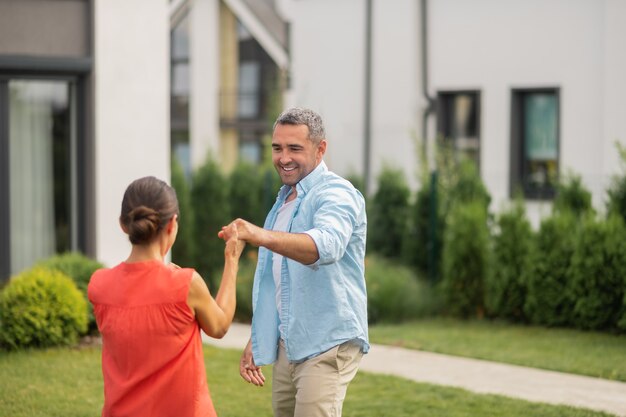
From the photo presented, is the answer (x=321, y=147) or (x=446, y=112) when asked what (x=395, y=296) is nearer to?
(x=446, y=112)

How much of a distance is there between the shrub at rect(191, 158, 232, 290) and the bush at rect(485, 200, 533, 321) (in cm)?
418

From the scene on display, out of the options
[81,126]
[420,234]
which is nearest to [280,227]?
[81,126]

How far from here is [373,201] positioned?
49.6ft

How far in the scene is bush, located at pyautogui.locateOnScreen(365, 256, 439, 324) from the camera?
1305 centimetres

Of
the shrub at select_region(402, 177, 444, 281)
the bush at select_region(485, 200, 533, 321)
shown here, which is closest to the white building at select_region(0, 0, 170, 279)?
the shrub at select_region(402, 177, 444, 281)

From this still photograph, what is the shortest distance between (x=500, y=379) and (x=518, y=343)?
210 centimetres

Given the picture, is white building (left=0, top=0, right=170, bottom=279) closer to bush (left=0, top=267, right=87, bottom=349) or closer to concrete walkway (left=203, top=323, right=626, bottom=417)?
bush (left=0, top=267, right=87, bottom=349)

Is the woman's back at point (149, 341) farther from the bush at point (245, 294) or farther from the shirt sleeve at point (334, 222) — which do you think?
the bush at point (245, 294)

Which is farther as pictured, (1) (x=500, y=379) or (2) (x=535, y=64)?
(2) (x=535, y=64)

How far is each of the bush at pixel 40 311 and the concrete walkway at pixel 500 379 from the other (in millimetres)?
1645

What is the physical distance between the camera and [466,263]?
43.3 feet

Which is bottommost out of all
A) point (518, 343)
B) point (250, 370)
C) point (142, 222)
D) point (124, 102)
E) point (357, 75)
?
point (518, 343)

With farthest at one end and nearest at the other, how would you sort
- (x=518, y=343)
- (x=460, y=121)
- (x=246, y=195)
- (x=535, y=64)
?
(x=460, y=121) → (x=535, y=64) → (x=246, y=195) → (x=518, y=343)

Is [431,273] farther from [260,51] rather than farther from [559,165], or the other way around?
[260,51]
